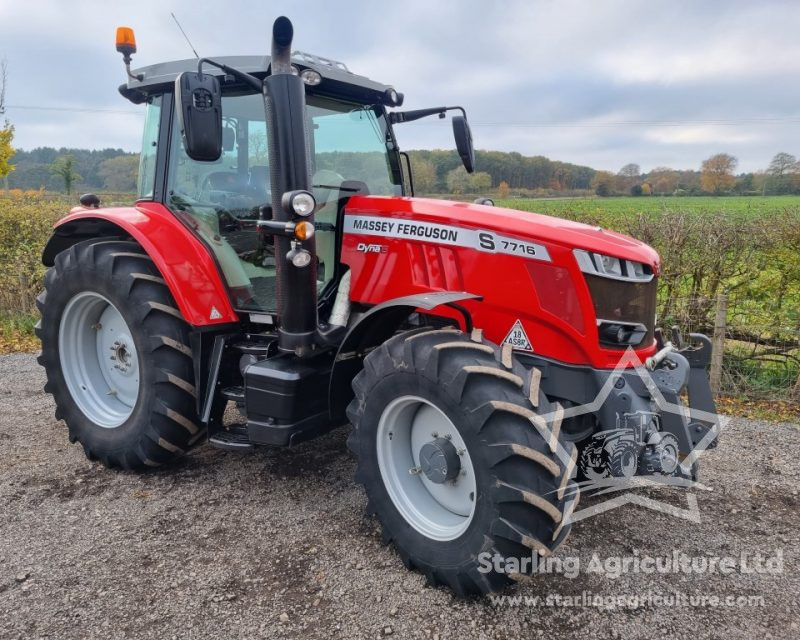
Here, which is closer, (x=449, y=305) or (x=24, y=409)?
(x=449, y=305)

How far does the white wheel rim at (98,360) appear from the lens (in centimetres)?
406

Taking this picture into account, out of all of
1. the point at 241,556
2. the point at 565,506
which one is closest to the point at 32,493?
the point at 241,556

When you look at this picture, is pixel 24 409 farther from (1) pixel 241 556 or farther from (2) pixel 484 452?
(2) pixel 484 452

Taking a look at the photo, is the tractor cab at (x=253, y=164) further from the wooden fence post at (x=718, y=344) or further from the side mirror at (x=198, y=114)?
the wooden fence post at (x=718, y=344)

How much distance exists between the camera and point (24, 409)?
5.14 m

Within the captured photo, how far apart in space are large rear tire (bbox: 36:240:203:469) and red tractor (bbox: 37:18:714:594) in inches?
0.6

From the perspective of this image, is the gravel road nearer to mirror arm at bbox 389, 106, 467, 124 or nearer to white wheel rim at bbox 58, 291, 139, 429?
white wheel rim at bbox 58, 291, 139, 429

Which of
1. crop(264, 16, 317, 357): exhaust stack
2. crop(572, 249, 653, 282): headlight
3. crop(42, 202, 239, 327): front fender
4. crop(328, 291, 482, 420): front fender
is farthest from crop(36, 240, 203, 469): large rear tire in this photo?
crop(572, 249, 653, 282): headlight

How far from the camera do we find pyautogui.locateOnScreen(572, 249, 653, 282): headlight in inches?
108

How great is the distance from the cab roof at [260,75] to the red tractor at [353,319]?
1cm

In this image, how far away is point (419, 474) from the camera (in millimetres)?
2951

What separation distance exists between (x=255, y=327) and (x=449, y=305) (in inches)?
57.7


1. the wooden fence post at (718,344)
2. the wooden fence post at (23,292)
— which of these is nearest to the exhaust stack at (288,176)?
the wooden fence post at (718,344)

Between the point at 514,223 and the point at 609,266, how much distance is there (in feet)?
1.60
